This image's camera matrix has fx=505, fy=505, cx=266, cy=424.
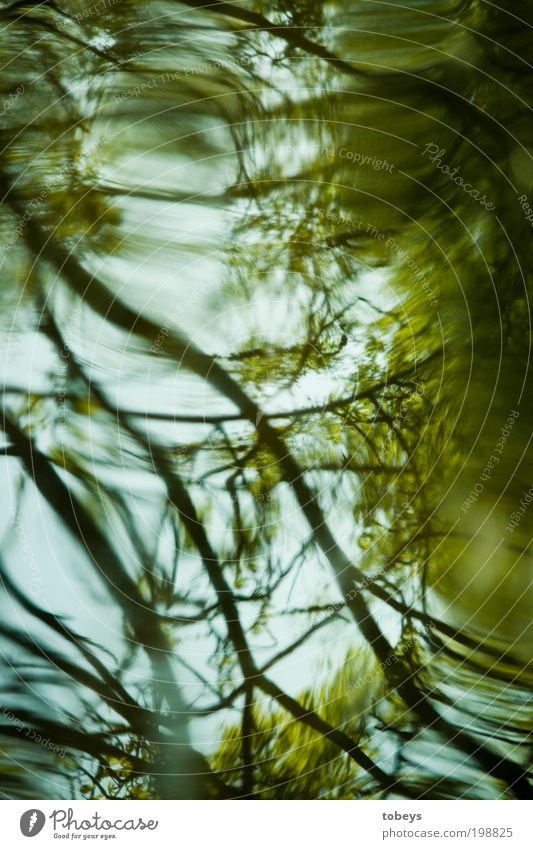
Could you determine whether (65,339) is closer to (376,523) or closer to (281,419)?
(281,419)

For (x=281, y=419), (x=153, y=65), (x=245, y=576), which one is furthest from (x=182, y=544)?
(x=153, y=65)
